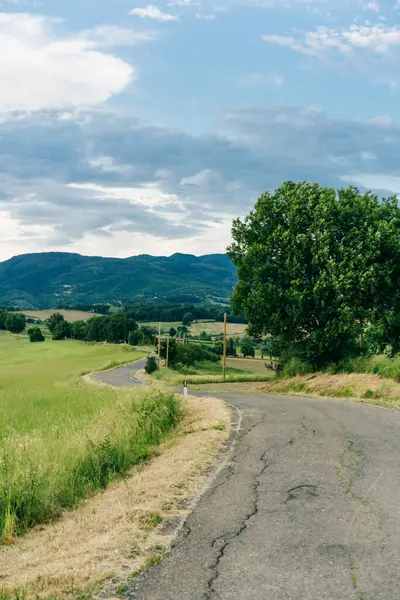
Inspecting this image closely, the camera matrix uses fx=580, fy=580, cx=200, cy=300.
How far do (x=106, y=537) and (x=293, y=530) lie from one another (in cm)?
246

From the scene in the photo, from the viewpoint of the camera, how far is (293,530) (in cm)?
771

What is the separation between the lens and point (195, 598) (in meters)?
5.70

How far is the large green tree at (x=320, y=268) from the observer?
3606 centimetres

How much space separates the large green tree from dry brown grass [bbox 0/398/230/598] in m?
25.2

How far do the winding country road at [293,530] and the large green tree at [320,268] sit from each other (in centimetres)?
2291

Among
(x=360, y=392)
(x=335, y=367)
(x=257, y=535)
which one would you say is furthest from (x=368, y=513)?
(x=335, y=367)

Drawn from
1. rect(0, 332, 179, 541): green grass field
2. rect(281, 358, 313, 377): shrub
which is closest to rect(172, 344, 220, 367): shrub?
rect(281, 358, 313, 377): shrub

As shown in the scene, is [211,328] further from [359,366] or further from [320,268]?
[359,366]

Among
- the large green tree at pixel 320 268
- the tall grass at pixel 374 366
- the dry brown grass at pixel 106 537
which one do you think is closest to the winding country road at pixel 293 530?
the dry brown grass at pixel 106 537

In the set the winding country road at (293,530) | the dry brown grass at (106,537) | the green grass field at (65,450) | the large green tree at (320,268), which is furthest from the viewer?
the large green tree at (320,268)

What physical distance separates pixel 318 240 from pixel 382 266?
428 cm

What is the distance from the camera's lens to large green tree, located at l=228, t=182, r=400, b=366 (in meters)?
36.1

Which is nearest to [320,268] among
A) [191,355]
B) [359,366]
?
[359,366]

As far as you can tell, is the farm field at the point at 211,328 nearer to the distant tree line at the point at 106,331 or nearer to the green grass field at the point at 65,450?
the distant tree line at the point at 106,331
